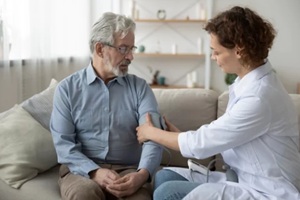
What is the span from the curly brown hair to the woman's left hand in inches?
17.7

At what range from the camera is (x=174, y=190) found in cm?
123

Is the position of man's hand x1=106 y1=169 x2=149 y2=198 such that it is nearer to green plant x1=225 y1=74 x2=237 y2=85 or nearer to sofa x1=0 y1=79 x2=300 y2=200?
sofa x1=0 y1=79 x2=300 y2=200

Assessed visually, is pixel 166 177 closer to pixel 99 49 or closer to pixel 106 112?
pixel 106 112

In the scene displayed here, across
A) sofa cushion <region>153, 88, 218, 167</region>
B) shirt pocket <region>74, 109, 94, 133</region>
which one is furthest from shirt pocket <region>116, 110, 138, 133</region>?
sofa cushion <region>153, 88, 218, 167</region>

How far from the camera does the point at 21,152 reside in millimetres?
1557

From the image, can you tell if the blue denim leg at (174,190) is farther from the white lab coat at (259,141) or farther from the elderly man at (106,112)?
the elderly man at (106,112)

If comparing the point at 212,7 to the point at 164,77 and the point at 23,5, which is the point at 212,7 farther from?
the point at 23,5

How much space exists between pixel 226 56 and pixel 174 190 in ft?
1.59

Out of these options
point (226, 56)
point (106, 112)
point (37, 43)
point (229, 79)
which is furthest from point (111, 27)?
point (229, 79)

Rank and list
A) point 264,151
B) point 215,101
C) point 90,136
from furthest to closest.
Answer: point 215,101
point 90,136
point 264,151

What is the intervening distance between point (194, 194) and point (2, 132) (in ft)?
3.04

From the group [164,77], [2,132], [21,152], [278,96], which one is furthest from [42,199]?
[164,77]

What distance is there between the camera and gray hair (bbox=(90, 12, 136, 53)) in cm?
157

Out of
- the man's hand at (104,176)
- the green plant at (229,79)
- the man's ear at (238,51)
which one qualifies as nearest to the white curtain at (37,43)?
the man's hand at (104,176)
